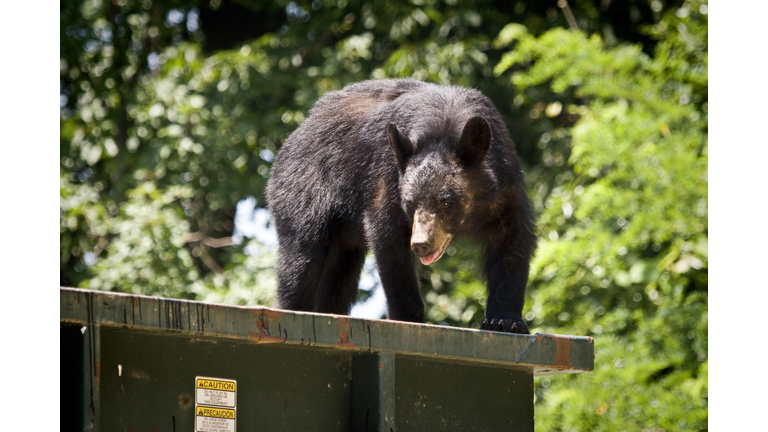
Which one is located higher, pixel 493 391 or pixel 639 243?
pixel 639 243

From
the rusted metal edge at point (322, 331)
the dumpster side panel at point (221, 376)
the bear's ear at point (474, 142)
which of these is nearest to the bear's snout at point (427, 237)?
the bear's ear at point (474, 142)

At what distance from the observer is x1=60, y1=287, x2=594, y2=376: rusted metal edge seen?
7.45 feet

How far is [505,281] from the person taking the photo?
4.51 metres

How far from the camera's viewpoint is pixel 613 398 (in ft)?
27.3

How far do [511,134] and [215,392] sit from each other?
8.49 m

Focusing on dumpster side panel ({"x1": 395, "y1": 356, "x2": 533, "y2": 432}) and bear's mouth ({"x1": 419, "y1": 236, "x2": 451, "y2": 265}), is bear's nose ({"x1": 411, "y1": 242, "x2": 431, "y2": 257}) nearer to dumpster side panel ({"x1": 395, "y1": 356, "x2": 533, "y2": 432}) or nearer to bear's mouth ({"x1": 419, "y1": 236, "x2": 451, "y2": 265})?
bear's mouth ({"x1": 419, "y1": 236, "x2": 451, "y2": 265})

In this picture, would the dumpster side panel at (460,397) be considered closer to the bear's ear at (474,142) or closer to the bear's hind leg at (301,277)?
the bear's ear at (474,142)

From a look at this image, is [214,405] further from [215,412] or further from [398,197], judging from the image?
[398,197]

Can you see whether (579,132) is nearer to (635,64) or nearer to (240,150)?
(635,64)

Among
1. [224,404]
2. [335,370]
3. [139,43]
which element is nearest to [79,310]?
[224,404]

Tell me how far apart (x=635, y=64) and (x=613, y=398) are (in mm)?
3460

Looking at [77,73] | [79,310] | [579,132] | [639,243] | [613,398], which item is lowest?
[613,398]

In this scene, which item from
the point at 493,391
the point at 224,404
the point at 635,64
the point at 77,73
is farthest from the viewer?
the point at 77,73

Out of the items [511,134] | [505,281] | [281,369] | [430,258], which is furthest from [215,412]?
[511,134]
